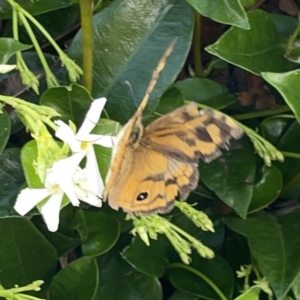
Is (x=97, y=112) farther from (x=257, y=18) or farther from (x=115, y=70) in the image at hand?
(x=257, y=18)

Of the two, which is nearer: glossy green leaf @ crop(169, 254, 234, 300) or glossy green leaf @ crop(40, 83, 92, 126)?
glossy green leaf @ crop(40, 83, 92, 126)

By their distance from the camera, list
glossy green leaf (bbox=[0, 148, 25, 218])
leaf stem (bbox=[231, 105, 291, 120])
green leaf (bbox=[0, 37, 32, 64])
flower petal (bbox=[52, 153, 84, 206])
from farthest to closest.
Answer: leaf stem (bbox=[231, 105, 291, 120]), glossy green leaf (bbox=[0, 148, 25, 218]), green leaf (bbox=[0, 37, 32, 64]), flower petal (bbox=[52, 153, 84, 206])

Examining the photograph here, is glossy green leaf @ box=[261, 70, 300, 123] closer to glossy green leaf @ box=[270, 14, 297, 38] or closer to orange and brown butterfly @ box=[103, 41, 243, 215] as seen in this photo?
orange and brown butterfly @ box=[103, 41, 243, 215]

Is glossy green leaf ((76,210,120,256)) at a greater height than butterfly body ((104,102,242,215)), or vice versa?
butterfly body ((104,102,242,215))

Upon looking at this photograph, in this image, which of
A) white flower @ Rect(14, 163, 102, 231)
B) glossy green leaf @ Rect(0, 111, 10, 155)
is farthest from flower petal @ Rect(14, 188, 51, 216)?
glossy green leaf @ Rect(0, 111, 10, 155)

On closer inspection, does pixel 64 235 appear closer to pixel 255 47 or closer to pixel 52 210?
pixel 52 210

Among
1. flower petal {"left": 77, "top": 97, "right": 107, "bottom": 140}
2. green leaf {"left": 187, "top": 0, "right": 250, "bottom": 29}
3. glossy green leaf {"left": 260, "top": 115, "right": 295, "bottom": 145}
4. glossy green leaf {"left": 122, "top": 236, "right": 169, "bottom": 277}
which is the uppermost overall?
green leaf {"left": 187, "top": 0, "right": 250, "bottom": 29}

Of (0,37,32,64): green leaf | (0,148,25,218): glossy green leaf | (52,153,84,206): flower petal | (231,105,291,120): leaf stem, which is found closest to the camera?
(52,153,84,206): flower petal
